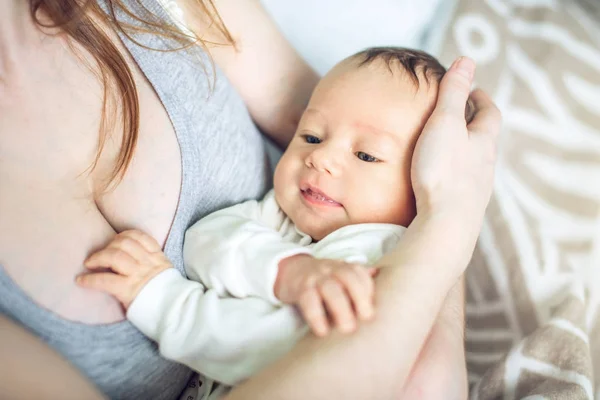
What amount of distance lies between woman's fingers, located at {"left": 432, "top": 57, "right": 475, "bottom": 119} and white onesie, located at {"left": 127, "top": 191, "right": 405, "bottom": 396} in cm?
22

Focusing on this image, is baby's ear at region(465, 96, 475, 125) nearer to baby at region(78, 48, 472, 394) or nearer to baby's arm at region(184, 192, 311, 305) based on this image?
baby at region(78, 48, 472, 394)

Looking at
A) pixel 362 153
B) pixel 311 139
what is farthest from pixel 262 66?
pixel 362 153

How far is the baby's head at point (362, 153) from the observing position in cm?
88

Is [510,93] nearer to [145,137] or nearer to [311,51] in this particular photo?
[311,51]

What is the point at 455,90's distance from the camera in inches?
35.5

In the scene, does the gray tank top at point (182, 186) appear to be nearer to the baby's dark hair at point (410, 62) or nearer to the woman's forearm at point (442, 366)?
the baby's dark hair at point (410, 62)

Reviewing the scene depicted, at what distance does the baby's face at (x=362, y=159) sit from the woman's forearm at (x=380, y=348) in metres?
0.16

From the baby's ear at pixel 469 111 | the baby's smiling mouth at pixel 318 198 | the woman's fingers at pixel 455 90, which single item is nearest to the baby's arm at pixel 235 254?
the baby's smiling mouth at pixel 318 198

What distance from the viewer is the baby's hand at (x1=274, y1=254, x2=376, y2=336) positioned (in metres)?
0.61

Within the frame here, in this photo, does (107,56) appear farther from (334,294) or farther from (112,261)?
(334,294)

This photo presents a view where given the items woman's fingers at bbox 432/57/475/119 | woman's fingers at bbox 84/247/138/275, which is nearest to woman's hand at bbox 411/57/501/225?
woman's fingers at bbox 432/57/475/119

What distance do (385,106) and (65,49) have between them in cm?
50

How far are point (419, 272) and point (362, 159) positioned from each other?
263 mm

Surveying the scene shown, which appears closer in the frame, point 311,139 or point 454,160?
point 454,160
